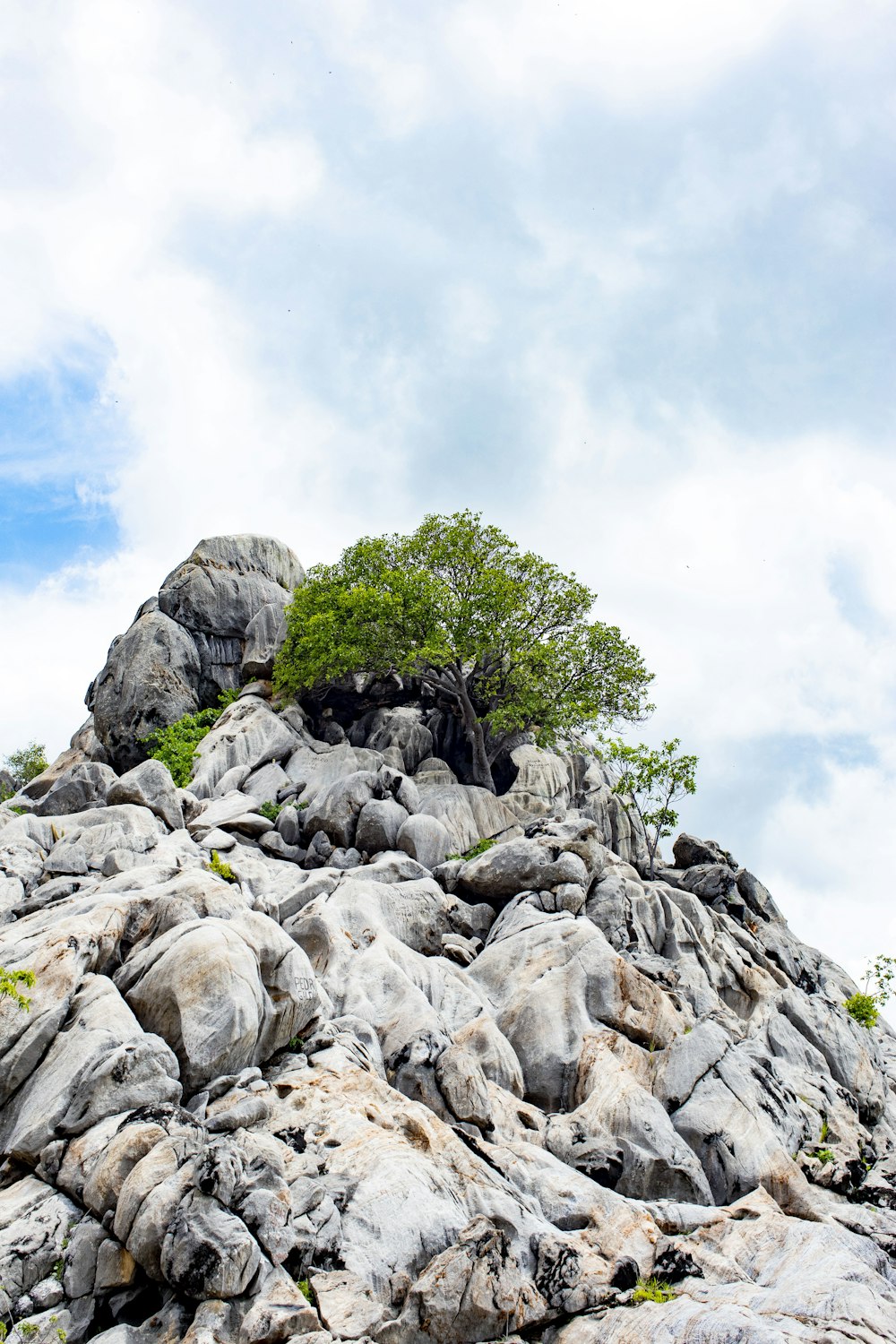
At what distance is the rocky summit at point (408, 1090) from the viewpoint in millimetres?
13539

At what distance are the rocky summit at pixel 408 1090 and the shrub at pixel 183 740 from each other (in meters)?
7.31

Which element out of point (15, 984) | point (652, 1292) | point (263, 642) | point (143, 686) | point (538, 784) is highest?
point (263, 642)

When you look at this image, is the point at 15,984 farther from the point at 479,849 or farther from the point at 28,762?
the point at 28,762

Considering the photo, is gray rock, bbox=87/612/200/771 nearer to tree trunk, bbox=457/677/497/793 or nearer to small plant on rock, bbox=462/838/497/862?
tree trunk, bbox=457/677/497/793

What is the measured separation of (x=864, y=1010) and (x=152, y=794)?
32.4m

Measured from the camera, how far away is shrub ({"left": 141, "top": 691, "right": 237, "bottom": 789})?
47906mm

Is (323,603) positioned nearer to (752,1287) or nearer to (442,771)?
(442,771)

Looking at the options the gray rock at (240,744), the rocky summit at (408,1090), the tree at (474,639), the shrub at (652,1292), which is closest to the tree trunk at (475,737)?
the tree at (474,639)

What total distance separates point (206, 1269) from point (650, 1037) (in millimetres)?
17200

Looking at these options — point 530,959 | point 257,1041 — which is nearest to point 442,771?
point 530,959

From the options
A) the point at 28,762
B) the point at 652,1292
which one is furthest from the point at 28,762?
the point at 652,1292

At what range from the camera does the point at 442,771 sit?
4816 cm

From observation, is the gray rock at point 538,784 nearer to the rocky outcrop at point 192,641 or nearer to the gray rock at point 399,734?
the gray rock at point 399,734

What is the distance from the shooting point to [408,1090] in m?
20.4
